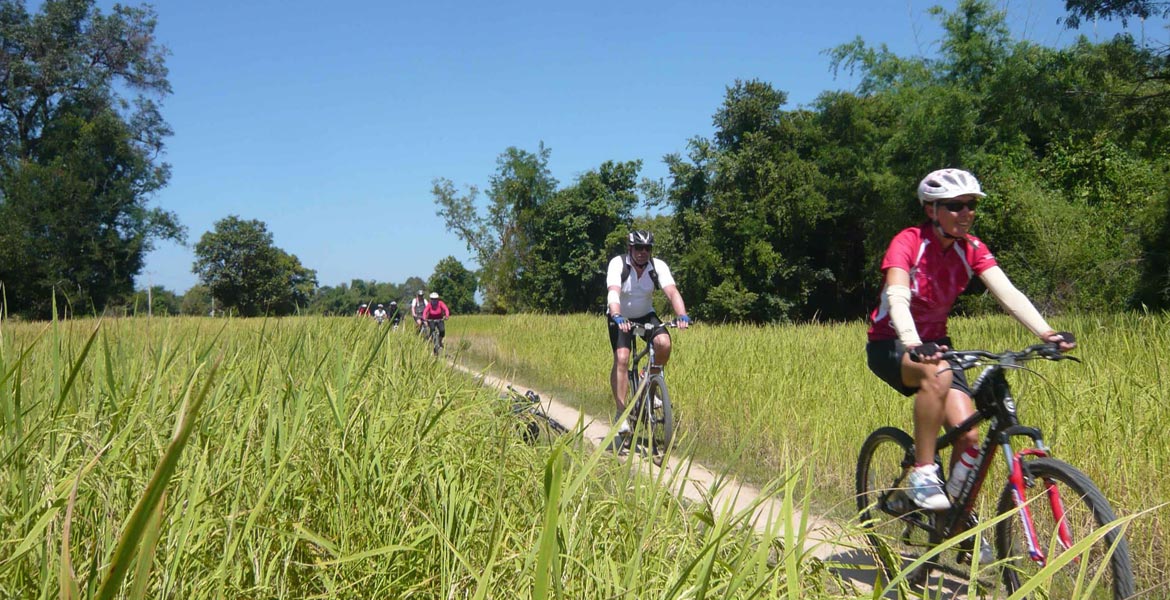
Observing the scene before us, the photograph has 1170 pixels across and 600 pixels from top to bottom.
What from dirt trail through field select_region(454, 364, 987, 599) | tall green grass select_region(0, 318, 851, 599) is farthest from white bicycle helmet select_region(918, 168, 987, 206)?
tall green grass select_region(0, 318, 851, 599)

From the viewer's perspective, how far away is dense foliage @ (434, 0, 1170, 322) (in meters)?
15.9

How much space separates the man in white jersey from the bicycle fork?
3.82 m

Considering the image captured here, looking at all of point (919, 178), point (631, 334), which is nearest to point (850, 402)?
point (631, 334)

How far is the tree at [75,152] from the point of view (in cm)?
3875

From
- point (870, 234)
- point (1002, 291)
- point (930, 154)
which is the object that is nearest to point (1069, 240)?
point (930, 154)

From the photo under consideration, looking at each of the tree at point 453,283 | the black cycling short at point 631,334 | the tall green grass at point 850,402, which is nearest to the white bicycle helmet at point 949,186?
the tall green grass at point 850,402

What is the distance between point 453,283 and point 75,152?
82.1 meters

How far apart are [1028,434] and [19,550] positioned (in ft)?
10.9

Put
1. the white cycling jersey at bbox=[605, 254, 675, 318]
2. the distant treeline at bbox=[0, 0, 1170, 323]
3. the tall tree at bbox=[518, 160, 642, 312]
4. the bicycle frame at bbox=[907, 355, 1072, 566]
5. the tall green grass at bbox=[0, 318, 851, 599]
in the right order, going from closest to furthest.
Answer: the tall green grass at bbox=[0, 318, 851, 599], the bicycle frame at bbox=[907, 355, 1072, 566], the white cycling jersey at bbox=[605, 254, 675, 318], the distant treeline at bbox=[0, 0, 1170, 323], the tall tree at bbox=[518, 160, 642, 312]

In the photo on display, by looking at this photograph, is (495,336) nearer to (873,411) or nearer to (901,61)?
(873,411)

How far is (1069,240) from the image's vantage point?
22.2 meters

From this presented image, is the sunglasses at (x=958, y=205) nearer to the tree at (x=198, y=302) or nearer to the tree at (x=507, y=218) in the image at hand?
the tree at (x=198, y=302)

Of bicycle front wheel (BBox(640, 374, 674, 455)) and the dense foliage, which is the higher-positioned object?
the dense foliage

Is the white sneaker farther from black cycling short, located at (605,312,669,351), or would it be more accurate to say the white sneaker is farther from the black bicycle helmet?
the black bicycle helmet
